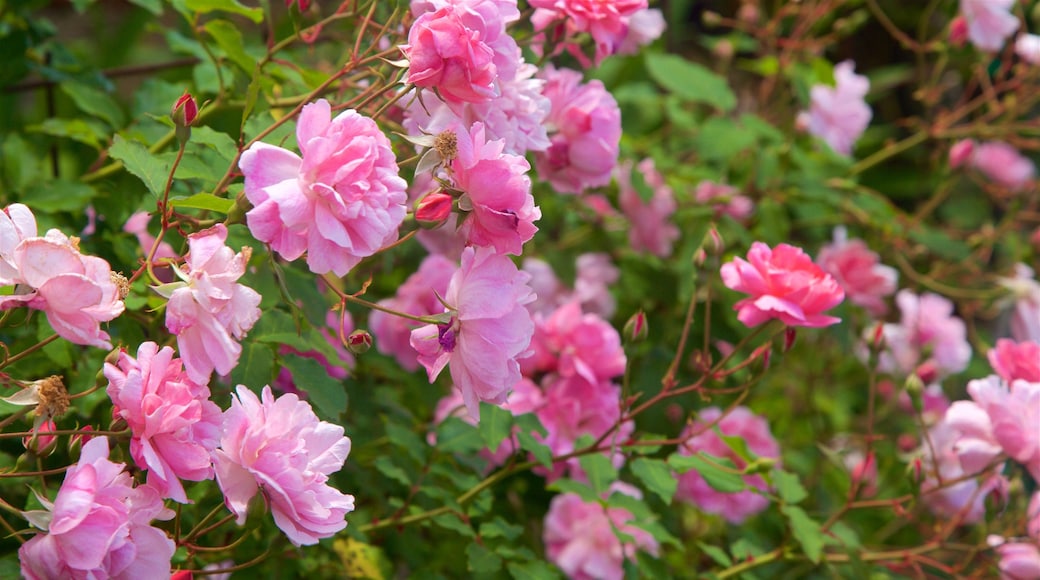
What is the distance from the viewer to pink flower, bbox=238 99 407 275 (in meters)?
0.64

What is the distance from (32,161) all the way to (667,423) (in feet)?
2.61

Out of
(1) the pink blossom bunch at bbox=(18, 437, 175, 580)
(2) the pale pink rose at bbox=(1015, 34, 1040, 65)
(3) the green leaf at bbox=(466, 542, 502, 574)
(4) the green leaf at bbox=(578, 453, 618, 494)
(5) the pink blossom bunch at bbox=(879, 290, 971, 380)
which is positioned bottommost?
(5) the pink blossom bunch at bbox=(879, 290, 971, 380)

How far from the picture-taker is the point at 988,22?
145cm

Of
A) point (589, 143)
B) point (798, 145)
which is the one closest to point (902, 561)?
point (589, 143)

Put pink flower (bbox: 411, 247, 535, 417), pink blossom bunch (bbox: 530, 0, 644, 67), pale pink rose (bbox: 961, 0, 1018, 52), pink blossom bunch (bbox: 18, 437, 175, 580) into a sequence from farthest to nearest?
pale pink rose (bbox: 961, 0, 1018, 52)
pink blossom bunch (bbox: 530, 0, 644, 67)
pink flower (bbox: 411, 247, 535, 417)
pink blossom bunch (bbox: 18, 437, 175, 580)

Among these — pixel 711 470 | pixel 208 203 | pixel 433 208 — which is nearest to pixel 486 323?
pixel 433 208

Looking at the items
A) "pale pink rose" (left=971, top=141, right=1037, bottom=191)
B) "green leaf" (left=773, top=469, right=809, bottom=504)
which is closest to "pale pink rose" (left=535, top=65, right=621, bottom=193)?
"green leaf" (left=773, top=469, right=809, bottom=504)

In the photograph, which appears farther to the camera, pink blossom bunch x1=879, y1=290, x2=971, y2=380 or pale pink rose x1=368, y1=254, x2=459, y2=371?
pink blossom bunch x1=879, y1=290, x2=971, y2=380

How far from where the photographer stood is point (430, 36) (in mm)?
691

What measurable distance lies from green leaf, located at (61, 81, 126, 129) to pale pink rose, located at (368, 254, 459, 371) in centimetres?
35

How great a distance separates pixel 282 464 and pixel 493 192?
22 centimetres

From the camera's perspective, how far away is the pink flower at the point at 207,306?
0.63 metres

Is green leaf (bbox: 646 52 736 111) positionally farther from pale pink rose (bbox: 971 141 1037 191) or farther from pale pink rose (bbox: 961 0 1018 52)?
pale pink rose (bbox: 971 141 1037 191)

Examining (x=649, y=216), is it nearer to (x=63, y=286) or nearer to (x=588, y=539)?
(x=588, y=539)
